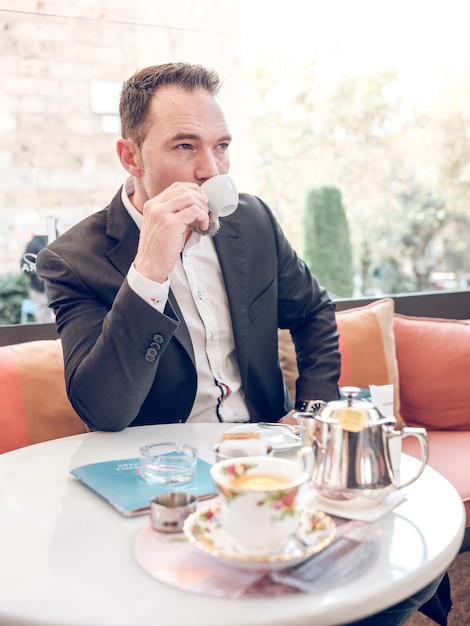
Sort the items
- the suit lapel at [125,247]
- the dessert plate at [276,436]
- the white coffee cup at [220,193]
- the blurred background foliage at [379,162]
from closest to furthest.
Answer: the dessert plate at [276,436] < the white coffee cup at [220,193] < the suit lapel at [125,247] < the blurred background foliage at [379,162]

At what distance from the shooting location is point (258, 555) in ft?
2.55

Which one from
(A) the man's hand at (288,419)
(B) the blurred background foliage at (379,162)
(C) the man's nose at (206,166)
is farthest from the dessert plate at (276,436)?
(B) the blurred background foliage at (379,162)

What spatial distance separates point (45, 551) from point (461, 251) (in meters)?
10.8

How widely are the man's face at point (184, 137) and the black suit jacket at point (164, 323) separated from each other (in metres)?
0.18

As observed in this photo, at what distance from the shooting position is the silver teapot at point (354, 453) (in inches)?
37.1

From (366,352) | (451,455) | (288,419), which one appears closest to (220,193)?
(288,419)

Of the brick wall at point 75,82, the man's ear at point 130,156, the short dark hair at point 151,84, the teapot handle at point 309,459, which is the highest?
the brick wall at point 75,82

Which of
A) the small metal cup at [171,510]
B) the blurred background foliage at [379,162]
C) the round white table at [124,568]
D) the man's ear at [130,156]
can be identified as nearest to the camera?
the round white table at [124,568]

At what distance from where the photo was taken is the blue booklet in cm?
100

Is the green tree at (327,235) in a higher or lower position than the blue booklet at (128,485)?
higher

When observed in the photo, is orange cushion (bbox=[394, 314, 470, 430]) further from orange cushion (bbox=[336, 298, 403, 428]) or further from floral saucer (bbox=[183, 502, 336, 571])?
floral saucer (bbox=[183, 502, 336, 571])

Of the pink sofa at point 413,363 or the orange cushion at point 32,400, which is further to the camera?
the pink sofa at point 413,363

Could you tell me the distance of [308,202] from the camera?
6.93 meters

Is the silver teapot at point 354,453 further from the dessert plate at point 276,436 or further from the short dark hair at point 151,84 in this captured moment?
the short dark hair at point 151,84
